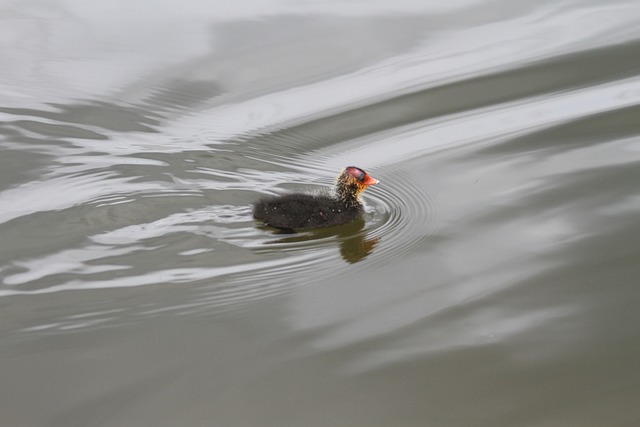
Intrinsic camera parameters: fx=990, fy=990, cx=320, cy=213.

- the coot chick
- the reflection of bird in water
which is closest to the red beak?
the coot chick

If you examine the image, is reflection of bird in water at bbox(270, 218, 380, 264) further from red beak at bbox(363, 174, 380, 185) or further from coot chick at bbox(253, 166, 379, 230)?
red beak at bbox(363, 174, 380, 185)

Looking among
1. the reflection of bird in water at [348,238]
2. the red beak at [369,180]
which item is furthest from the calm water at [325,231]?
the red beak at [369,180]

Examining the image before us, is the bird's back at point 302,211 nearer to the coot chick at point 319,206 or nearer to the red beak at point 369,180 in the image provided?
the coot chick at point 319,206

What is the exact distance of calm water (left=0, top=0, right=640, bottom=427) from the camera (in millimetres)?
4082

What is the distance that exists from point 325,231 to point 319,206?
155 millimetres

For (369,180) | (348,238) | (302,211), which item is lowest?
(348,238)

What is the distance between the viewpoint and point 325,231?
5.95m

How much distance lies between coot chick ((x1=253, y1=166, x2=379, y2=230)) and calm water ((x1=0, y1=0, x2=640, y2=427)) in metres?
0.11

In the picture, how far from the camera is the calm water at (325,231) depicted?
4082 mm

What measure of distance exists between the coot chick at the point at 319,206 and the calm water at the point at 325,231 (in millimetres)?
114

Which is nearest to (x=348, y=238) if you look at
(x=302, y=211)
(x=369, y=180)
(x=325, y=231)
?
(x=325, y=231)

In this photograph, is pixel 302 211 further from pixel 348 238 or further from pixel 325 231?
pixel 348 238

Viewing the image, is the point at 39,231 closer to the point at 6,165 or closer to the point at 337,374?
the point at 6,165

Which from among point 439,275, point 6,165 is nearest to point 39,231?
point 6,165
